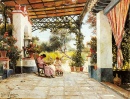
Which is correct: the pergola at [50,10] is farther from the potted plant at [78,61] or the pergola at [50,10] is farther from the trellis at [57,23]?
the potted plant at [78,61]

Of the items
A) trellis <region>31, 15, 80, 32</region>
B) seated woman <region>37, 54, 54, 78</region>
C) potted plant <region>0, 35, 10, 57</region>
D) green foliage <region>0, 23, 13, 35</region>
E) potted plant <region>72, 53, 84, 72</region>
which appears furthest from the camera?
trellis <region>31, 15, 80, 32</region>

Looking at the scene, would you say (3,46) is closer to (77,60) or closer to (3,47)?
(3,47)

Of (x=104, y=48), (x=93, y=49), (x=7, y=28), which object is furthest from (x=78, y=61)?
(x=104, y=48)

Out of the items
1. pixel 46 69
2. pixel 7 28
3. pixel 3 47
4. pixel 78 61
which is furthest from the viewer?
pixel 78 61

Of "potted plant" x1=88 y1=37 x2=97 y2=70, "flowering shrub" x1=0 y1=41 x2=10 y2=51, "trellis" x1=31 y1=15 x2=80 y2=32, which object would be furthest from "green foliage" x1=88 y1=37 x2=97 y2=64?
"trellis" x1=31 y1=15 x2=80 y2=32

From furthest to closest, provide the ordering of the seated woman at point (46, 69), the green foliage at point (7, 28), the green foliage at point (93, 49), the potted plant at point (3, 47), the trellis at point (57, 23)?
the trellis at point (57, 23) → the green foliage at point (7, 28) → the seated woman at point (46, 69) → the green foliage at point (93, 49) → the potted plant at point (3, 47)

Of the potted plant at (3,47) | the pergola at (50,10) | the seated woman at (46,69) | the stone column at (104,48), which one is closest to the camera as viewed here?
the stone column at (104,48)

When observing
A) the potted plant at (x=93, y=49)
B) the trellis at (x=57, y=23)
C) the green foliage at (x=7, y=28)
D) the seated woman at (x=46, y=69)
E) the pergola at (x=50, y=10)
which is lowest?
the seated woman at (x=46, y=69)

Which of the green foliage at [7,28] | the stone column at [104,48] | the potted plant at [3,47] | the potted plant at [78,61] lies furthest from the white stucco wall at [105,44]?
the potted plant at [78,61]

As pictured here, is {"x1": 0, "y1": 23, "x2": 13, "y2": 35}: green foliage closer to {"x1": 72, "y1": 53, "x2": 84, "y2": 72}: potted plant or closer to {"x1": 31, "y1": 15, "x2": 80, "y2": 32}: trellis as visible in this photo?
{"x1": 31, "y1": 15, "x2": 80, "y2": 32}: trellis

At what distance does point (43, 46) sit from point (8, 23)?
19.3ft

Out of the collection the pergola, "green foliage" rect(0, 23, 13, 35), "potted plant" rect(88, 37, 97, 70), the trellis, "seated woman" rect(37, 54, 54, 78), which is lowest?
"seated woman" rect(37, 54, 54, 78)

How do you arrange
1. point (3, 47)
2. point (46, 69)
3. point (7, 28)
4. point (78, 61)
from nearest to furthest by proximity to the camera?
point (3, 47) → point (46, 69) → point (7, 28) → point (78, 61)

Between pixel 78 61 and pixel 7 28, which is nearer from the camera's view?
pixel 7 28
